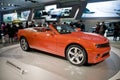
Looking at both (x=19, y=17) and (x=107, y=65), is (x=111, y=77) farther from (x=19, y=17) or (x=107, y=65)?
(x=19, y=17)

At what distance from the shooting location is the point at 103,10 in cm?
1318

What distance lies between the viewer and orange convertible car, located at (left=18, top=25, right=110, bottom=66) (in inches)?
156

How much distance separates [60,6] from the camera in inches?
672

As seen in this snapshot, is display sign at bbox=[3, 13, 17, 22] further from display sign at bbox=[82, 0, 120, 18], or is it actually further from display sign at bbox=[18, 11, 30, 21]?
display sign at bbox=[82, 0, 120, 18]

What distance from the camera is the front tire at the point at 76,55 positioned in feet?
13.3

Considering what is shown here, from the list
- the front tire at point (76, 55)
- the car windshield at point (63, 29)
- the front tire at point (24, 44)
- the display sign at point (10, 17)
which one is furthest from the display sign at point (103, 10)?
the display sign at point (10, 17)

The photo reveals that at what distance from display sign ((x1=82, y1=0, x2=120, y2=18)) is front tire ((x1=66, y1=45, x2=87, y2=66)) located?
946cm

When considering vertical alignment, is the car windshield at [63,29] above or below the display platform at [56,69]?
above

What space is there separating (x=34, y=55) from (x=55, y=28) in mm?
1330

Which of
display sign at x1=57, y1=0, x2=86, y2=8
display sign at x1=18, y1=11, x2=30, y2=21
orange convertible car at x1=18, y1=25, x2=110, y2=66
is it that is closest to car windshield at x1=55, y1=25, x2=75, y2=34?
orange convertible car at x1=18, y1=25, x2=110, y2=66

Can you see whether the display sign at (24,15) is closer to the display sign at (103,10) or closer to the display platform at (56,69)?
the display sign at (103,10)

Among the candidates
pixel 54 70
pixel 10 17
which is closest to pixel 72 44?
pixel 54 70

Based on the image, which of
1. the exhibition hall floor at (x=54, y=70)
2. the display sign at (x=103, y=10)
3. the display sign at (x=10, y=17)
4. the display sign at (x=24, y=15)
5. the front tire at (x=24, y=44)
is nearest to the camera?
the exhibition hall floor at (x=54, y=70)

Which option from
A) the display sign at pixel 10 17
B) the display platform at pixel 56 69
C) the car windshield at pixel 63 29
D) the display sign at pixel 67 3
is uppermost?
the display sign at pixel 67 3
